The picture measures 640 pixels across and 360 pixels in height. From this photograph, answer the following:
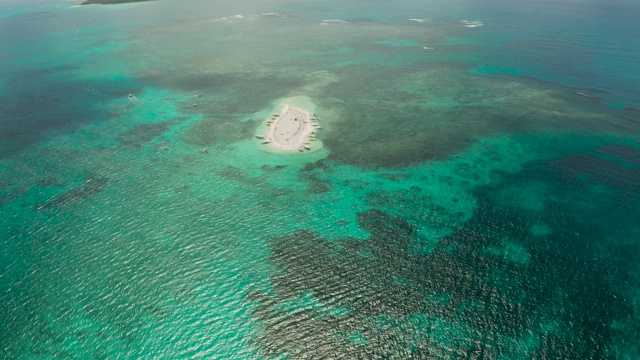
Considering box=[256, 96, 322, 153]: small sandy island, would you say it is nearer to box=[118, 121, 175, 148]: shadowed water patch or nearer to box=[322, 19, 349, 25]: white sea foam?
box=[118, 121, 175, 148]: shadowed water patch

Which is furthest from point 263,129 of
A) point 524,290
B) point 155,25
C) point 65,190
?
point 155,25

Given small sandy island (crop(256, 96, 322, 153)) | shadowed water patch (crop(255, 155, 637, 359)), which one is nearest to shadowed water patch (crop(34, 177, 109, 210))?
small sandy island (crop(256, 96, 322, 153))

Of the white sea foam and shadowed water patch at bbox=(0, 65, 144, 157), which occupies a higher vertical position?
the white sea foam

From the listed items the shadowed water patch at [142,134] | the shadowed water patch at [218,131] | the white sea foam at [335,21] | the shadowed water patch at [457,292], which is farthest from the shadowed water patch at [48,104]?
the white sea foam at [335,21]

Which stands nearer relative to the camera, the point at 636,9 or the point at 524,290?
the point at 524,290

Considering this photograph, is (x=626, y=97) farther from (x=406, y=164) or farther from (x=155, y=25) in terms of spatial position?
(x=155, y=25)
